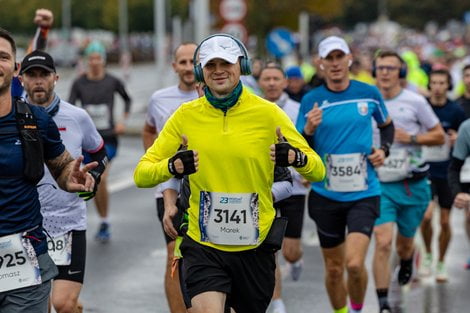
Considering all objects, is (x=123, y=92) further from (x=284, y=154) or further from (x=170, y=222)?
(x=284, y=154)

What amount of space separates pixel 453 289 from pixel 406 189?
1.20 meters

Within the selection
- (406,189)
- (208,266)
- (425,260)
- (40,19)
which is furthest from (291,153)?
(425,260)

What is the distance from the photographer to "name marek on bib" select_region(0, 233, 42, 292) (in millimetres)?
5551

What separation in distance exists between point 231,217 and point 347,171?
7.93 ft

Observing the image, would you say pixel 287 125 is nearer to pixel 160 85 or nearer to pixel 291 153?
pixel 291 153

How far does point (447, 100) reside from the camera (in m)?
11.6

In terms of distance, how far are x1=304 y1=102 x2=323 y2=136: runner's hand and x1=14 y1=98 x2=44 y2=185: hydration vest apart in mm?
2887

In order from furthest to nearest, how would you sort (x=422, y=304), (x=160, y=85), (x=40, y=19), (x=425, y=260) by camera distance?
(x=160, y=85) < (x=425, y=260) < (x=422, y=304) < (x=40, y=19)

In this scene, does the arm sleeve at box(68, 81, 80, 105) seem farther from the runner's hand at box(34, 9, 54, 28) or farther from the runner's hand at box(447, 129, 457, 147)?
the runner's hand at box(34, 9, 54, 28)

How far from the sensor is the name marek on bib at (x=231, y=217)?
6.13 meters

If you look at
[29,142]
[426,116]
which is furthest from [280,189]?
[426,116]

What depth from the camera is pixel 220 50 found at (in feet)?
19.7

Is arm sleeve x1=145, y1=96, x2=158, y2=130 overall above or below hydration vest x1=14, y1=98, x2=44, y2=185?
below

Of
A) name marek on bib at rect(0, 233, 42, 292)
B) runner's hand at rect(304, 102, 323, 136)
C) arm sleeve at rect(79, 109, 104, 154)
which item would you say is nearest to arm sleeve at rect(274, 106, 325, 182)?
name marek on bib at rect(0, 233, 42, 292)
